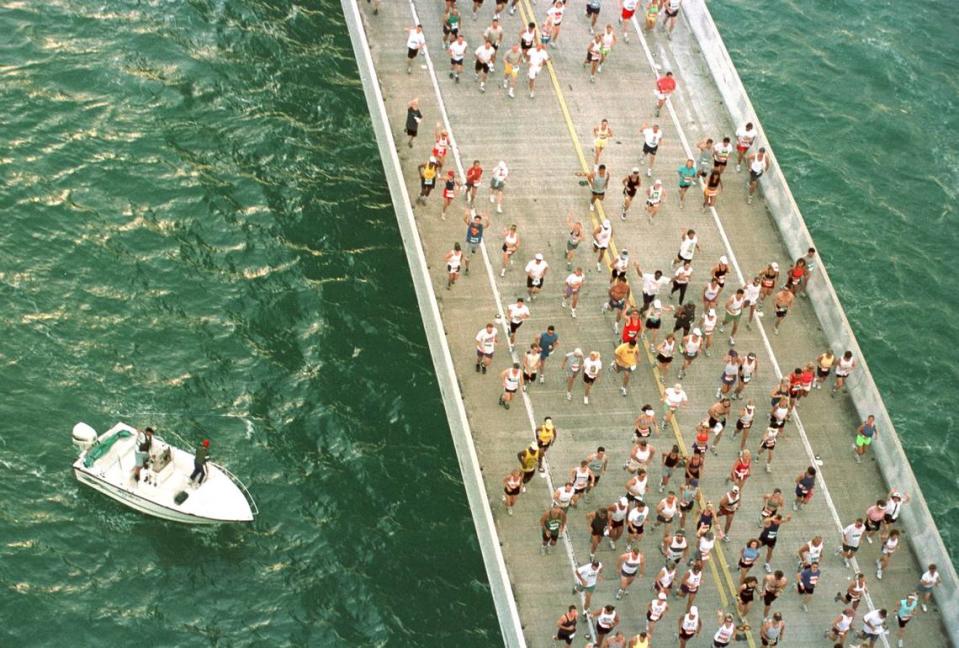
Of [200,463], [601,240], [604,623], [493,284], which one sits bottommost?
[200,463]

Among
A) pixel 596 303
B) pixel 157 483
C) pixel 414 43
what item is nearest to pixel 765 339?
pixel 596 303

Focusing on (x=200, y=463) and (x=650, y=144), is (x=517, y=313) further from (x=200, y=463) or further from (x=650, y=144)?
(x=200, y=463)

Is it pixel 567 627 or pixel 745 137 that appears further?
pixel 745 137

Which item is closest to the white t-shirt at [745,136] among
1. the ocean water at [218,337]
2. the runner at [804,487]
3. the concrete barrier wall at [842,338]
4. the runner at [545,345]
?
the concrete barrier wall at [842,338]

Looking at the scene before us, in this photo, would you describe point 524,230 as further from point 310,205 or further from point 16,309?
point 16,309

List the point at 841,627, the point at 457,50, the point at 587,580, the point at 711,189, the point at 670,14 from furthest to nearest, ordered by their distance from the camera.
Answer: the point at 670,14
the point at 457,50
the point at 711,189
the point at 841,627
the point at 587,580

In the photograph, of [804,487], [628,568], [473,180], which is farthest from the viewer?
[473,180]

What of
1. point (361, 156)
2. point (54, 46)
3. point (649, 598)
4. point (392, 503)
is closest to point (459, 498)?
point (392, 503)

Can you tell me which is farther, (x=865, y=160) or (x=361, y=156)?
(x=865, y=160)
